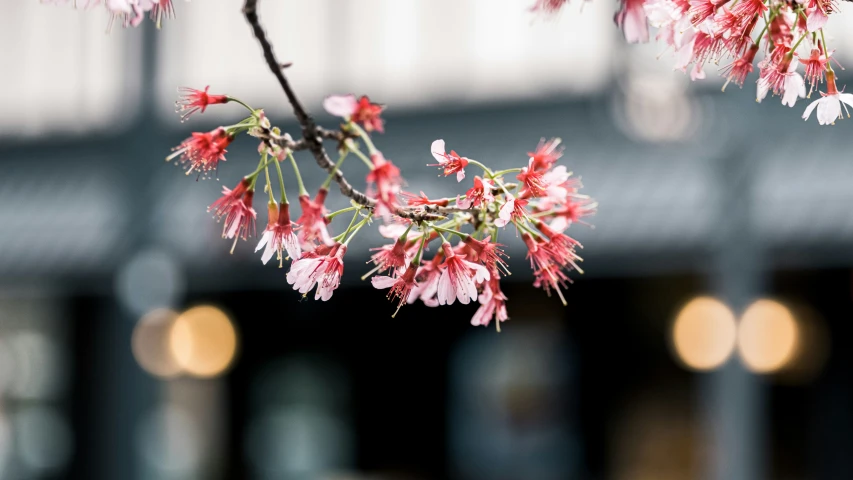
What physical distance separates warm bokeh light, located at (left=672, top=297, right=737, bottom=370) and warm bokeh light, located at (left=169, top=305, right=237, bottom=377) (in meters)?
3.80

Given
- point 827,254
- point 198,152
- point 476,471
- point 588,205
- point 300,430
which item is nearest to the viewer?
point 198,152

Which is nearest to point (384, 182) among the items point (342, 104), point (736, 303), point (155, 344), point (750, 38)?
point (342, 104)

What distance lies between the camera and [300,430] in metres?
8.11

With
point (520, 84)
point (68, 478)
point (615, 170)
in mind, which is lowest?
point (68, 478)

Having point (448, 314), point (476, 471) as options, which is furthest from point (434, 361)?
point (476, 471)

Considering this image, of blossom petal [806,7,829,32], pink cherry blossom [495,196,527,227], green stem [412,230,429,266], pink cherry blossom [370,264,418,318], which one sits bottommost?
pink cherry blossom [370,264,418,318]

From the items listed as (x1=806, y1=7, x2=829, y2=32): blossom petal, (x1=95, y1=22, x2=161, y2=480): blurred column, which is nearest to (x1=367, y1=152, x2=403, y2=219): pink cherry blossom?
(x1=806, y1=7, x2=829, y2=32): blossom petal

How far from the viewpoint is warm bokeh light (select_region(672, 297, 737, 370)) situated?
6.38 meters

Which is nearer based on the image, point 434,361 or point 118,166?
point 118,166

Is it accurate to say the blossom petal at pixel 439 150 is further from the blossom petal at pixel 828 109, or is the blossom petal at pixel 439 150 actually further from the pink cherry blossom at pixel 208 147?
the blossom petal at pixel 828 109

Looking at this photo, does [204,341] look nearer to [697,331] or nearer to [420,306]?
[420,306]

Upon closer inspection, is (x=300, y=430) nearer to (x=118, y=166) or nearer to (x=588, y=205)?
(x=118, y=166)

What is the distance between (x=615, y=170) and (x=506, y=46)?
1093 millimetres

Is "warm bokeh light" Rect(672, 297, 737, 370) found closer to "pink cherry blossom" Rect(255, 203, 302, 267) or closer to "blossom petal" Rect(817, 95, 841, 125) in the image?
"blossom petal" Rect(817, 95, 841, 125)
